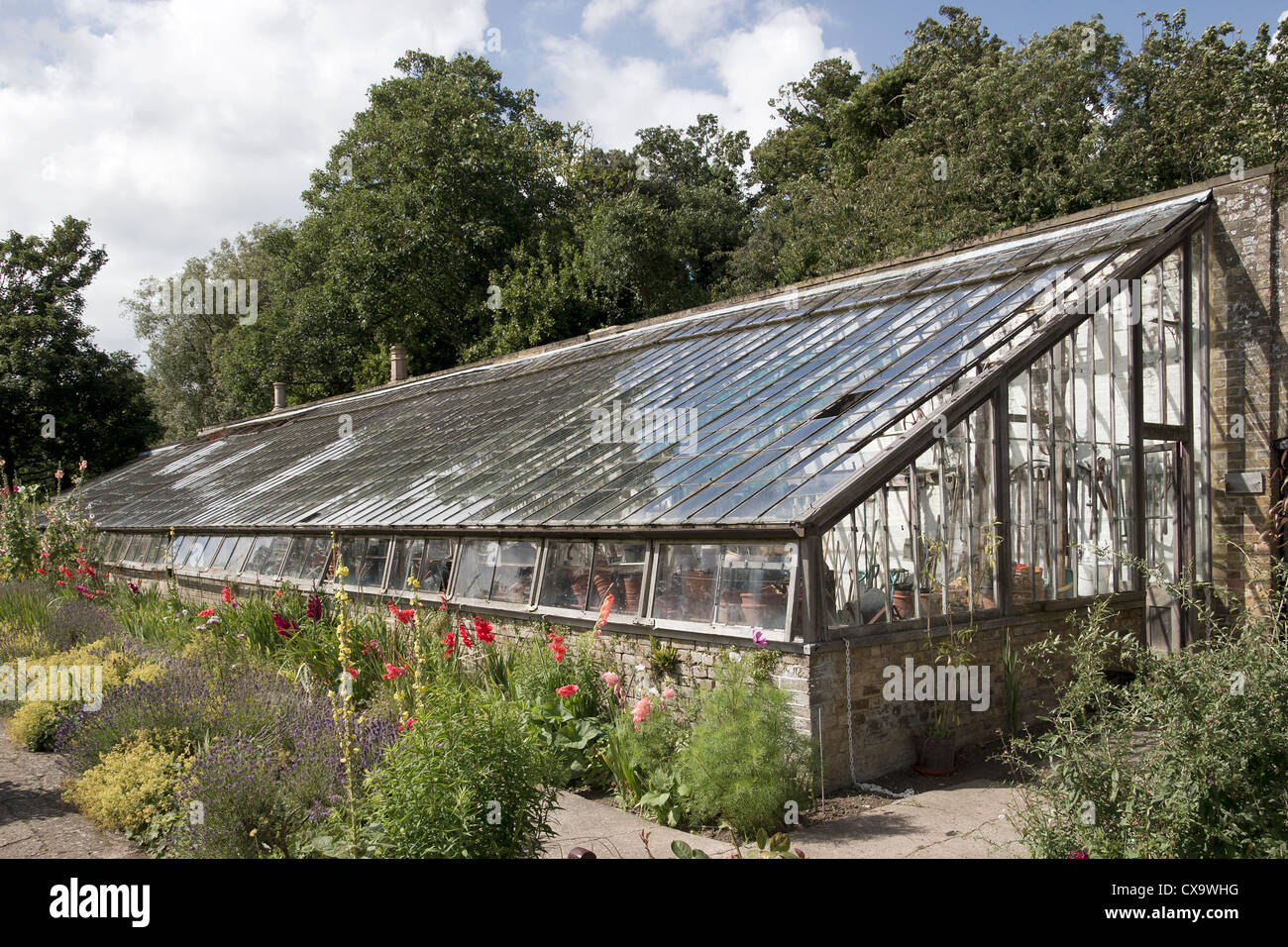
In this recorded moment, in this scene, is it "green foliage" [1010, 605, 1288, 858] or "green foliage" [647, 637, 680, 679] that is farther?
"green foliage" [647, 637, 680, 679]

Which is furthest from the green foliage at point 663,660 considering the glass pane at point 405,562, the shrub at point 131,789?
the glass pane at point 405,562

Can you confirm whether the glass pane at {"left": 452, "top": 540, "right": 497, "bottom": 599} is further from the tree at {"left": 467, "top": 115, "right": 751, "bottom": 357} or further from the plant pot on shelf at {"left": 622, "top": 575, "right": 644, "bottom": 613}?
the tree at {"left": 467, "top": 115, "right": 751, "bottom": 357}

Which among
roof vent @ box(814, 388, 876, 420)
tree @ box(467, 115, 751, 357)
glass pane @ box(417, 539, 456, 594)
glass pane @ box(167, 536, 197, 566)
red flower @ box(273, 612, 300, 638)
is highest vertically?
tree @ box(467, 115, 751, 357)

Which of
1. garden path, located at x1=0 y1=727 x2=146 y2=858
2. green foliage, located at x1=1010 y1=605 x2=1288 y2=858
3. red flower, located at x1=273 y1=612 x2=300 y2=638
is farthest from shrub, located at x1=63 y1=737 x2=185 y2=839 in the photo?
green foliage, located at x1=1010 y1=605 x2=1288 y2=858

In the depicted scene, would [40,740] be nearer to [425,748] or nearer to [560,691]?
[560,691]

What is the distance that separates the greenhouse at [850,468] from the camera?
789 cm

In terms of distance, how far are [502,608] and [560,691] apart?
289 cm

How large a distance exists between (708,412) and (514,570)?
2945mm

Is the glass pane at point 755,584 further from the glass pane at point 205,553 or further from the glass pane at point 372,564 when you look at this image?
the glass pane at point 205,553

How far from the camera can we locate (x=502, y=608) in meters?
10.2

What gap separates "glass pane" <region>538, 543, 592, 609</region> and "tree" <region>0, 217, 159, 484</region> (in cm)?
2689

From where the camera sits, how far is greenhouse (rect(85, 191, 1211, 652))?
7.89 metres

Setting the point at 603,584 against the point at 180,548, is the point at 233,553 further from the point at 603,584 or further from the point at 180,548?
the point at 603,584

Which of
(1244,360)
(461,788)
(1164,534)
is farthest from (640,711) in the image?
(1244,360)
